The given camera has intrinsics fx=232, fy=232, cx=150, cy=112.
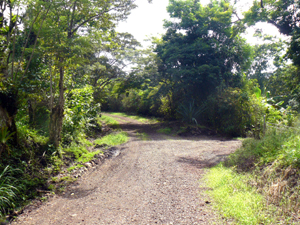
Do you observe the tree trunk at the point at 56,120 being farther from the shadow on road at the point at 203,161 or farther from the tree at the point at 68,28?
the shadow on road at the point at 203,161

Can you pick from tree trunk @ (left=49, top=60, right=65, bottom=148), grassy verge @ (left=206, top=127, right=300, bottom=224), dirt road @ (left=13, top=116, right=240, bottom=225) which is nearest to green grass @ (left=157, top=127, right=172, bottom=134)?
dirt road @ (left=13, top=116, right=240, bottom=225)

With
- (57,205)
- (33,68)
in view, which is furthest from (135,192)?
(33,68)

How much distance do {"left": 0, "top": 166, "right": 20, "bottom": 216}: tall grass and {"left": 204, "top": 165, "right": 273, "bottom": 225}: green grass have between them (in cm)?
391

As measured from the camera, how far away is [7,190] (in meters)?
4.74

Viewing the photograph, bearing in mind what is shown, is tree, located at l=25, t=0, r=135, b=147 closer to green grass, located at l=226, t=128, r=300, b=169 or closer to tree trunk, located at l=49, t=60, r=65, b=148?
tree trunk, located at l=49, t=60, r=65, b=148

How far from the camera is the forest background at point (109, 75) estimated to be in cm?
604

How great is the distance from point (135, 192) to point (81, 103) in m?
6.12

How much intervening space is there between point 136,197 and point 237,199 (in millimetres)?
2008

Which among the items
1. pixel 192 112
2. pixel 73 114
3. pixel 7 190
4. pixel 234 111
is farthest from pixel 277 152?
pixel 192 112

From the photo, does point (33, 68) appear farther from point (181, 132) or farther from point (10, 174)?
point (181, 132)

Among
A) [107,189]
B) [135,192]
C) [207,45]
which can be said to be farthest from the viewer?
[207,45]

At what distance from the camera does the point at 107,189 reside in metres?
5.55

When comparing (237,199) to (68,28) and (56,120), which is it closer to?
(56,120)

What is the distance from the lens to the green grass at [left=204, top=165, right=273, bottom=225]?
3.53m
